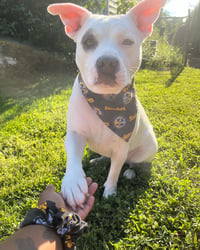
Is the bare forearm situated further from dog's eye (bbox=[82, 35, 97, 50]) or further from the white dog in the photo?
dog's eye (bbox=[82, 35, 97, 50])

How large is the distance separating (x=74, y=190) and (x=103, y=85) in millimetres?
780

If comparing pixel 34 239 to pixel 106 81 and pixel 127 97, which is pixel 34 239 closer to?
pixel 106 81

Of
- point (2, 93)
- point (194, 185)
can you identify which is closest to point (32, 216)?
point (194, 185)

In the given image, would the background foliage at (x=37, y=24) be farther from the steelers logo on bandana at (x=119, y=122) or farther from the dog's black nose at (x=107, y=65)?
the dog's black nose at (x=107, y=65)

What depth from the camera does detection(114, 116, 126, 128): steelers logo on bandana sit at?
6.32ft

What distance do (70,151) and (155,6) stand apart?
4.58 feet

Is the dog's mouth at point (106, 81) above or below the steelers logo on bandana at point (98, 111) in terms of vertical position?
above

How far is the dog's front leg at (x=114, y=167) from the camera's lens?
6.64 ft

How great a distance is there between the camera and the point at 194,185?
2412mm

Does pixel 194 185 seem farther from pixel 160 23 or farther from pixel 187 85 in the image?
pixel 160 23

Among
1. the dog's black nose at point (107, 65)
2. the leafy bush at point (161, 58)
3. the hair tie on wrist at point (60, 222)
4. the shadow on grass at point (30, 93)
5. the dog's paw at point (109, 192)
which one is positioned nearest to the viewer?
the hair tie on wrist at point (60, 222)

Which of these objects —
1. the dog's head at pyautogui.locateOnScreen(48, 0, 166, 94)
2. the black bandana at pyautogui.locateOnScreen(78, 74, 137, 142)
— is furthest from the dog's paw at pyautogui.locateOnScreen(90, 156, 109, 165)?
the dog's head at pyautogui.locateOnScreen(48, 0, 166, 94)

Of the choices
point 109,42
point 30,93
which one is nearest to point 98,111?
point 109,42

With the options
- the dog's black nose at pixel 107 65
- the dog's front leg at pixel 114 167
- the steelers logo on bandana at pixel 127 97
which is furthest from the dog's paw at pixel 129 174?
the dog's black nose at pixel 107 65
